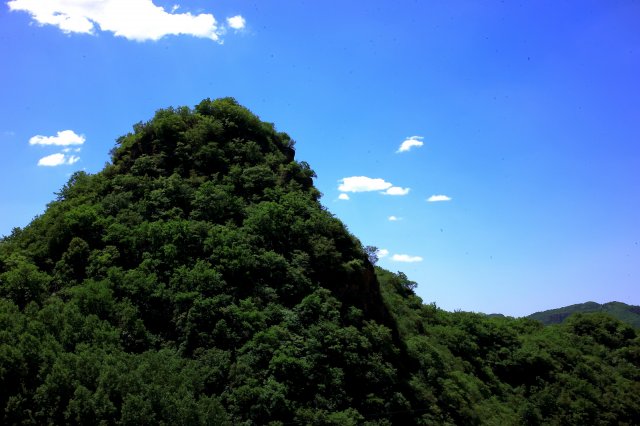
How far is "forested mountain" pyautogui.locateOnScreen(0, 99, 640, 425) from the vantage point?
22.4 metres

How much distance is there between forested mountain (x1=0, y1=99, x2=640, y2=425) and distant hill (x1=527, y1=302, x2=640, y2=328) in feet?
350

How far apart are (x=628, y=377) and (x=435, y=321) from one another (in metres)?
24.1

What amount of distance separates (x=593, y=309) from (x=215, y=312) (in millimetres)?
157419

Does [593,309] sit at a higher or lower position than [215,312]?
higher

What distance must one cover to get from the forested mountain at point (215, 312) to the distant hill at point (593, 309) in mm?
106714

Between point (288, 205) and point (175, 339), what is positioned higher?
point (288, 205)

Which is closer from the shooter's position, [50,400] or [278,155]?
[50,400]

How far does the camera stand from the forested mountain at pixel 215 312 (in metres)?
22.4

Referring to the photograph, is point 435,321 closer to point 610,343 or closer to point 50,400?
point 610,343

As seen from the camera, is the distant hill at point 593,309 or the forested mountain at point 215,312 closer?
the forested mountain at point 215,312

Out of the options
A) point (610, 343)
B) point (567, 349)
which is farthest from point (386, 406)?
point (610, 343)

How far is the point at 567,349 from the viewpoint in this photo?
2202 inches

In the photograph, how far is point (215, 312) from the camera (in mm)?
29031

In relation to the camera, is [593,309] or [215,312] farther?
[593,309]
